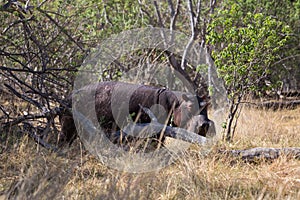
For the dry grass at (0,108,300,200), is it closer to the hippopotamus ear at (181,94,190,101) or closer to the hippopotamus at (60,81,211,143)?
the hippopotamus at (60,81,211,143)

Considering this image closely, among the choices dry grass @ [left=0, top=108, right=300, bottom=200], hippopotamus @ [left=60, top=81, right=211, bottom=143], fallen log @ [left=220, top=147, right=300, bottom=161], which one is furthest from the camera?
hippopotamus @ [left=60, top=81, right=211, bottom=143]

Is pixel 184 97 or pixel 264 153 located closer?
pixel 264 153

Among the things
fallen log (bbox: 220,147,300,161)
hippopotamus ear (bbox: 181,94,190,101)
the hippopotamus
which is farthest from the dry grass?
hippopotamus ear (bbox: 181,94,190,101)

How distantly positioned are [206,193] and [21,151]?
6.56 feet

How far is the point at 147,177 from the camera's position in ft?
10.3

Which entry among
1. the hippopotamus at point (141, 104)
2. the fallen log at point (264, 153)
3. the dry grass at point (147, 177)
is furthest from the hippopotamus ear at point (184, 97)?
the fallen log at point (264, 153)

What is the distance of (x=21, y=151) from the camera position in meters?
4.29

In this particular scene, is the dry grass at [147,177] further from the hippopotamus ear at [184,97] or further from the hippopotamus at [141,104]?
the hippopotamus ear at [184,97]

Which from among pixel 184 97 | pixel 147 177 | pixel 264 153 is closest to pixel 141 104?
pixel 184 97

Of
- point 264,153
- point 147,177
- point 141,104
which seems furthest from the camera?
point 141,104

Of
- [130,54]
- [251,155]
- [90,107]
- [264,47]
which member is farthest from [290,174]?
[130,54]

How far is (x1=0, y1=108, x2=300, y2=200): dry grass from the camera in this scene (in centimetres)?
297

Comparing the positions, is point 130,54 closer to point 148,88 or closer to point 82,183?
point 148,88

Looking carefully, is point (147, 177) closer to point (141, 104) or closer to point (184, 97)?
→ point (141, 104)
